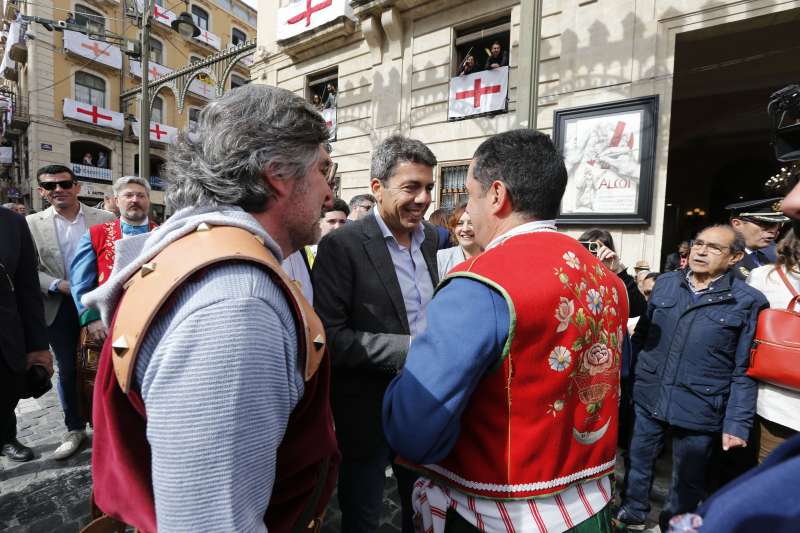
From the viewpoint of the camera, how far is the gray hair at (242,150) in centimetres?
97

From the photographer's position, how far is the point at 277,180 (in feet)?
3.36

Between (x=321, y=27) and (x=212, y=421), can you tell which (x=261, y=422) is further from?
(x=321, y=27)

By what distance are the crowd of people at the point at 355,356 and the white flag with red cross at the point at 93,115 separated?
962 inches

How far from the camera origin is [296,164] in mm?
1039

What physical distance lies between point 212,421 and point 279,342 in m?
A: 0.17

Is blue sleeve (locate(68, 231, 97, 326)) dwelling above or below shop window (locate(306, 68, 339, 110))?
below

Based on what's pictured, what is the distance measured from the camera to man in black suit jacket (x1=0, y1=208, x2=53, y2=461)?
2375mm

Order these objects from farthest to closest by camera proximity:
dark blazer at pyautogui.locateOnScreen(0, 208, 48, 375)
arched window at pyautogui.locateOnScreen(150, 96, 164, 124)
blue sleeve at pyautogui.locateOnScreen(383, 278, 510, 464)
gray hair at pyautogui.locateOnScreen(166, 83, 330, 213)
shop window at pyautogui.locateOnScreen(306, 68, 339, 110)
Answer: arched window at pyautogui.locateOnScreen(150, 96, 164, 124) → shop window at pyautogui.locateOnScreen(306, 68, 339, 110) → dark blazer at pyautogui.locateOnScreen(0, 208, 48, 375) → blue sleeve at pyautogui.locateOnScreen(383, 278, 510, 464) → gray hair at pyautogui.locateOnScreen(166, 83, 330, 213)

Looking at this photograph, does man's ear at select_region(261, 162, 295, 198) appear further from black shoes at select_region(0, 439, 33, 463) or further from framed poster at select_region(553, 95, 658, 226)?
framed poster at select_region(553, 95, 658, 226)

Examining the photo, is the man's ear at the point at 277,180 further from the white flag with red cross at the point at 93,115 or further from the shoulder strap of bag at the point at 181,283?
the white flag with red cross at the point at 93,115

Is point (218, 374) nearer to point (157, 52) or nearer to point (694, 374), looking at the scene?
point (694, 374)

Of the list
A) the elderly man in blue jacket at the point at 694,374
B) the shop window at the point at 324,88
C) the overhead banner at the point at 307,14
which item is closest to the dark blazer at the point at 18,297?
the elderly man in blue jacket at the point at 694,374

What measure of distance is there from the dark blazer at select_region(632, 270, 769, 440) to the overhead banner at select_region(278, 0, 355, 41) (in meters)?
9.71

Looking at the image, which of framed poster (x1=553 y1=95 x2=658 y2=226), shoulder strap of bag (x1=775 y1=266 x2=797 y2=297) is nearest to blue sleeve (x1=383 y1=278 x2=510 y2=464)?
shoulder strap of bag (x1=775 y1=266 x2=797 y2=297)
